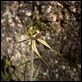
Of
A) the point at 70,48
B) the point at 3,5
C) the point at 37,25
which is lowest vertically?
the point at 70,48

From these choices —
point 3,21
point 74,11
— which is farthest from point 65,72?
point 3,21

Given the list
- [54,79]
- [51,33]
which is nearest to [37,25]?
[51,33]

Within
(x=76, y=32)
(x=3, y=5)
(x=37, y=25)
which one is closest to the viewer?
(x=37, y=25)

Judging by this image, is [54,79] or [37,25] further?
[54,79]

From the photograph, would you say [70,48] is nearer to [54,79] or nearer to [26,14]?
[54,79]

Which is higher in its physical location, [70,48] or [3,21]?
[3,21]

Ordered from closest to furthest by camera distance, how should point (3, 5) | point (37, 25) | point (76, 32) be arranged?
point (37, 25), point (76, 32), point (3, 5)

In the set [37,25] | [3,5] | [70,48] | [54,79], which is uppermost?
[3,5]

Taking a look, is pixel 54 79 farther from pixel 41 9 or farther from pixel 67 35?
pixel 41 9

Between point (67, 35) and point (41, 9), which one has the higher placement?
point (41, 9)

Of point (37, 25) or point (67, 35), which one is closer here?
point (37, 25)
